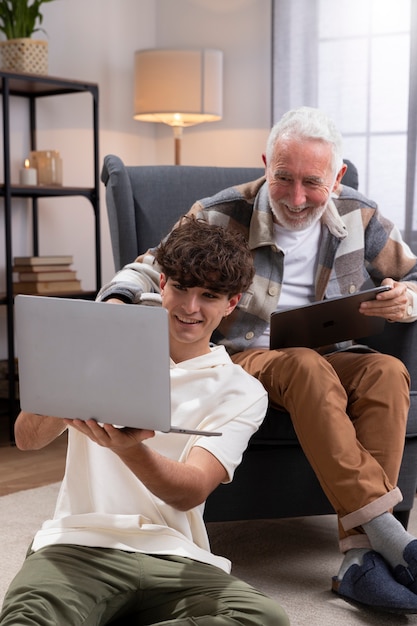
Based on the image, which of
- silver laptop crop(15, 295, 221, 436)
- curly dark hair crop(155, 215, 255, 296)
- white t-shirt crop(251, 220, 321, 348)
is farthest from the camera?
white t-shirt crop(251, 220, 321, 348)

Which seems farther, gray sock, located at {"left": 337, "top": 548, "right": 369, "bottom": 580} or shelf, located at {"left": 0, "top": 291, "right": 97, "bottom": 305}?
shelf, located at {"left": 0, "top": 291, "right": 97, "bottom": 305}

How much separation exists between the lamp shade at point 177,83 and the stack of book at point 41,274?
0.74 m

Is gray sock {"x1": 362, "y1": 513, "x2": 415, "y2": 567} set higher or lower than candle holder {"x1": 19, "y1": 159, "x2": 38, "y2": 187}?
lower

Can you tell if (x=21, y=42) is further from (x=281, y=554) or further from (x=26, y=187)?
(x=281, y=554)

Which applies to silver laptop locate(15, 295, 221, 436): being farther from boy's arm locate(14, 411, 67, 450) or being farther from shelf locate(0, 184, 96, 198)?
shelf locate(0, 184, 96, 198)

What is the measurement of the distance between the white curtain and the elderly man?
54.2 inches

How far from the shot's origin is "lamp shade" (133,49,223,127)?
12.1 feet

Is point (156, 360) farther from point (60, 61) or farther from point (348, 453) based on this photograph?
point (60, 61)

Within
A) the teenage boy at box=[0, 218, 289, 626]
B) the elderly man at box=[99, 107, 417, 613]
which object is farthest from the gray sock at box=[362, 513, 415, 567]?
the teenage boy at box=[0, 218, 289, 626]

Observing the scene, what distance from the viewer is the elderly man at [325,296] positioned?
1.77 metres

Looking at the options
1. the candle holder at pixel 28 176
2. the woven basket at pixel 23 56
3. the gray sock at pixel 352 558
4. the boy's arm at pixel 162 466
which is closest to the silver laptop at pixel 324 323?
the gray sock at pixel 352 558

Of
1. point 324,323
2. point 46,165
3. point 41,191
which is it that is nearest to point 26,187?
point 41,191

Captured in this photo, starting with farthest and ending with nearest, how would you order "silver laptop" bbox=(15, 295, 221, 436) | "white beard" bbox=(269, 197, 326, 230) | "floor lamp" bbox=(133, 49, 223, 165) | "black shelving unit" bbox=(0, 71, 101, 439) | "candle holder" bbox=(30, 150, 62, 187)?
"floor lamp" bbox=(133, 49, 223, 165)
"candle holder" bbox=(30, 150, 62, 187)
"black shelving unit" bbox=(0, 71, 101, 439)
"white beard" bbox=(269, 197, 326, 230)
"silver laptop" bbox=(15, 295, 221, 436)

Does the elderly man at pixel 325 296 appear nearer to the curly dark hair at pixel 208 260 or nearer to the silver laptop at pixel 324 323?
the silver laptop at pixel 324 323
